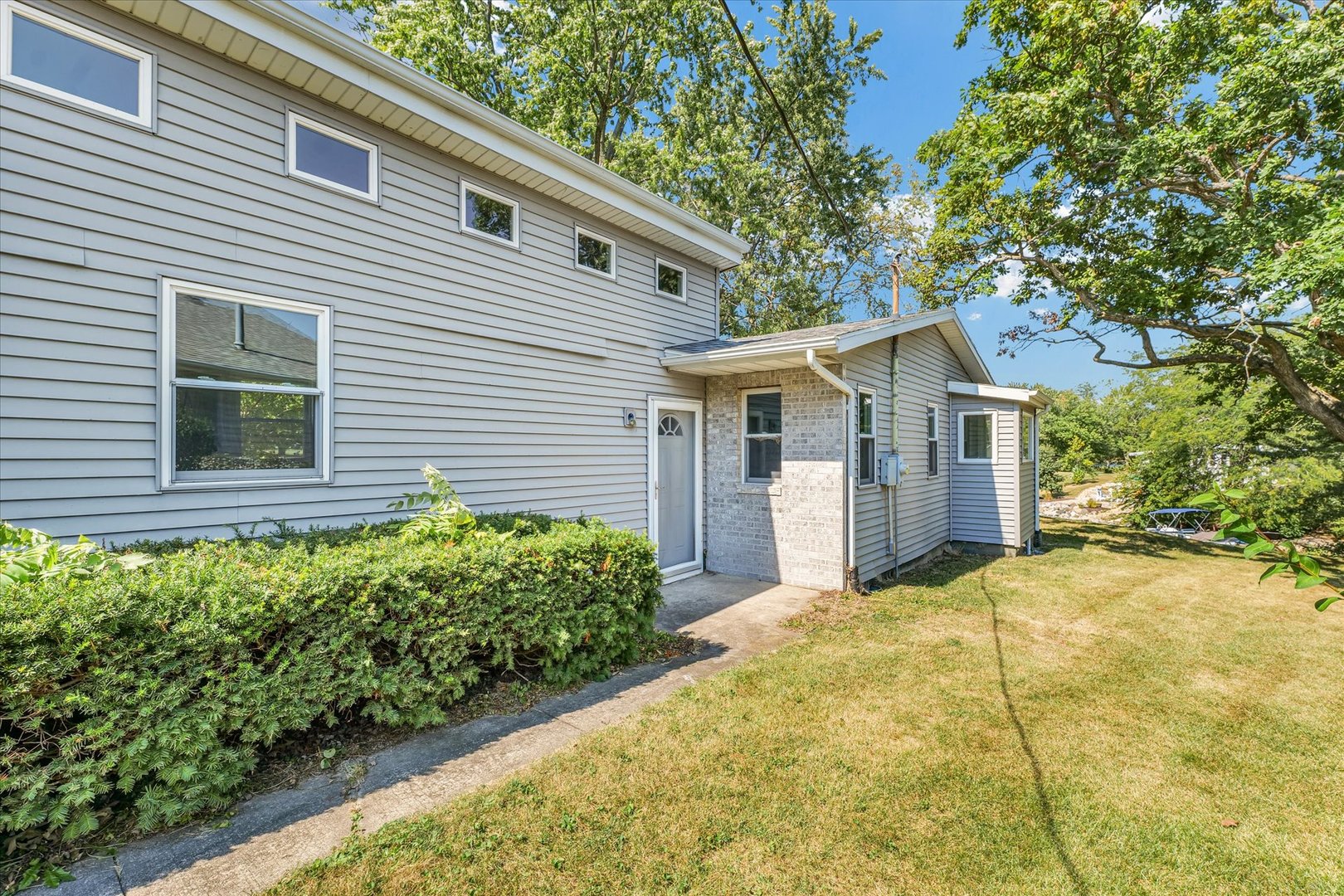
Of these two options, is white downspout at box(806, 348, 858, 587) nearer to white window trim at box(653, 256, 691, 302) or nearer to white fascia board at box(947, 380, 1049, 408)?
white window trim at box(653, 256, 691, 302)

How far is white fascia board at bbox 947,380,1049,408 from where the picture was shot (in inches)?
389

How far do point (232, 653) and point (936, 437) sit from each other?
10209 mm

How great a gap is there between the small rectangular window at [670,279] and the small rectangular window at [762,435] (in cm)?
188

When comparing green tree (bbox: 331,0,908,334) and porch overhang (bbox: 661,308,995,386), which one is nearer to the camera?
porch overhang (bbox: 661,308,995,386)

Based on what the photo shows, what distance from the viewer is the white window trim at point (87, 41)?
138 inches

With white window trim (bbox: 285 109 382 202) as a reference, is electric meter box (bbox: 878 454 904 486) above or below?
below

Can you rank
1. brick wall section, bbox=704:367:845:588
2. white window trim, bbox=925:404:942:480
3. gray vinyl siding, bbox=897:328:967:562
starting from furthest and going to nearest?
white window trim, bbox=925:404:942:480, gray vinyl siding, bbox=897:328:967:562, brick wall section, bbox=704:367:845:588

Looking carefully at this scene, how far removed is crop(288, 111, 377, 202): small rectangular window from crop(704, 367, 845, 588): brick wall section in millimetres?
4788

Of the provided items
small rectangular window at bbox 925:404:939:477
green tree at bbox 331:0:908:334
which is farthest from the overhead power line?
green tree at bbox 331:0:908:334

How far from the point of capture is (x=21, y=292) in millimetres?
3520

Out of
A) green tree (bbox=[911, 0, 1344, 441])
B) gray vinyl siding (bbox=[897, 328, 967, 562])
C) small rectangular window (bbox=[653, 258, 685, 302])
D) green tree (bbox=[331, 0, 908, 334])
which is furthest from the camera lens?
green tree (bbox=[331, 0, 908, 334])

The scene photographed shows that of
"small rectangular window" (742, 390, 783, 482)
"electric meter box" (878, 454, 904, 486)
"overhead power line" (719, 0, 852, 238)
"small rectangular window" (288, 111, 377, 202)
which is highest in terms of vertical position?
"overhead power line" (719, 0, 852, 238)

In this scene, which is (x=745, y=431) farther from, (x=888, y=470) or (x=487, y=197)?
(x=487, y=197)

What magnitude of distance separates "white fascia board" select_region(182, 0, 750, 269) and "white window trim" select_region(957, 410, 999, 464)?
6.82 m
